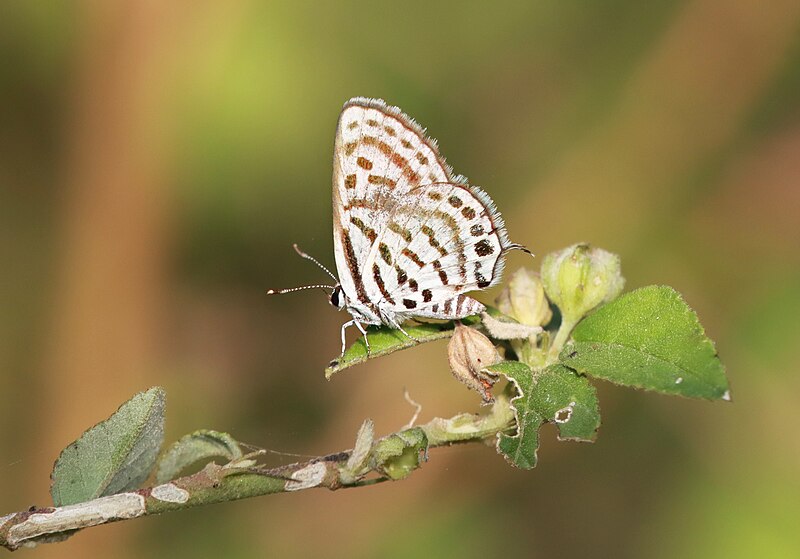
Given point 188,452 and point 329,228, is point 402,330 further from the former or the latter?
point 329,228

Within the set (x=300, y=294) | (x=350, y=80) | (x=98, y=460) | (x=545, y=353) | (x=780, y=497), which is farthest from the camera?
(x=350, y=80)

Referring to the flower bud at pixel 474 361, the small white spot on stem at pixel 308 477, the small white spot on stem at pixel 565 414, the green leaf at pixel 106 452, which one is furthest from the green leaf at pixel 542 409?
the green leaf at pixel 106 452

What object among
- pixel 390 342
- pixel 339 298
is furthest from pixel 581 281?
pixel 339 298

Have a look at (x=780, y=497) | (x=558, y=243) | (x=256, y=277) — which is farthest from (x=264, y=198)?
(x=780, y=497)

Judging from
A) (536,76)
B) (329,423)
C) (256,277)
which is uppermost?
(536,76)

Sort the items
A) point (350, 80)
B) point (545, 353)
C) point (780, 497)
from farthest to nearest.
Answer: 1. point (350, 80)
2. point (780, 497)
3. point (545, 353)

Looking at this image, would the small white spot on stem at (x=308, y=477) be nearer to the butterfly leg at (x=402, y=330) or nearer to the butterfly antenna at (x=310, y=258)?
the butterfly leg at (x=402, y=330)

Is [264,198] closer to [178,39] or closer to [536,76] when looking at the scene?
[178,39]
